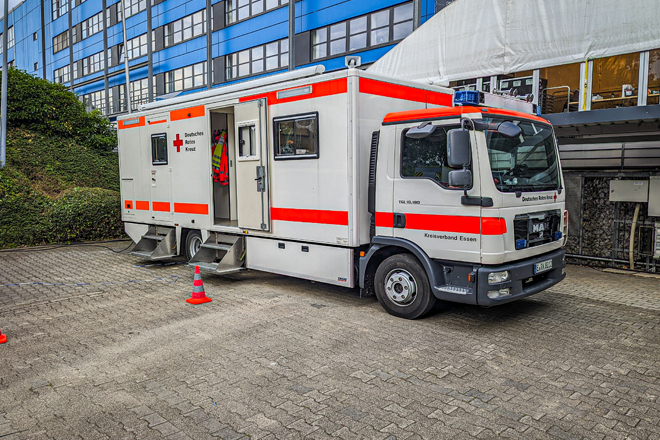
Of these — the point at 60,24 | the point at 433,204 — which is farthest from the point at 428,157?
the point at 60,24

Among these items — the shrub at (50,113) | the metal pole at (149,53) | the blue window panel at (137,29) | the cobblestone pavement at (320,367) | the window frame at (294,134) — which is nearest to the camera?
the cobblestone pavement at (320,367)

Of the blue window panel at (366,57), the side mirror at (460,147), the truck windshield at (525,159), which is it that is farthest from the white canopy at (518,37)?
the blue window panel at (366,57)

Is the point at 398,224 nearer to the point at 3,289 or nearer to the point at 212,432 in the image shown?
the point at 212,432

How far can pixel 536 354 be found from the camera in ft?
16.4

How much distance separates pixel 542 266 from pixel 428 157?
6.34ft

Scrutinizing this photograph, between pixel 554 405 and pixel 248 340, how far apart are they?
3.08m

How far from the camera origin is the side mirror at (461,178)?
17.4ft

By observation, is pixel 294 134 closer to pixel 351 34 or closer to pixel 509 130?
pixel 509 130

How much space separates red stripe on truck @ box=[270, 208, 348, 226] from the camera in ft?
21.5

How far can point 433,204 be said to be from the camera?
5742mm

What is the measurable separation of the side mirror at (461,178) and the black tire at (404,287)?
118 centimetres

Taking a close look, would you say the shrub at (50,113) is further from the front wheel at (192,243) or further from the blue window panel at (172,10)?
the blue window panel at (172,10)

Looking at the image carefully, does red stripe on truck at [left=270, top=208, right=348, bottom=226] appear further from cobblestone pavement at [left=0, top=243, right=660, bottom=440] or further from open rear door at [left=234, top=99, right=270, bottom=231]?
cobblestone pavement at [left=0, top=243, right=660, bottom=440]

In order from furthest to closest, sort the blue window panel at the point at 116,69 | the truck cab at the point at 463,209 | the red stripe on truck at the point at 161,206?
the blue window panel at the point at 116,69 → the red stripe on truck at the point at 161,206 → the truck cab at the point at 463,209
